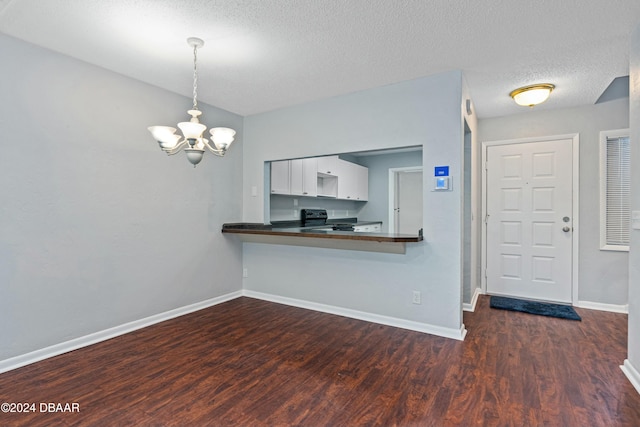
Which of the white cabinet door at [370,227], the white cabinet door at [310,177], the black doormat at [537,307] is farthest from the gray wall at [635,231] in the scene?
the white cabinet door at [310,177]

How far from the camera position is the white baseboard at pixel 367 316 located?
2.98 metres

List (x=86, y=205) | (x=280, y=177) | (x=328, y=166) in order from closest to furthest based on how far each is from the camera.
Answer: (x=86, y=205) < (x=280, y=177) < (x=328, y=166)

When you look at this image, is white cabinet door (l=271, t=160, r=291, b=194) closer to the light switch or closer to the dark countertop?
the dark countertop

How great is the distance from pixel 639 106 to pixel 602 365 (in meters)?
1.87

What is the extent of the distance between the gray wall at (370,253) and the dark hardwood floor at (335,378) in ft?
1.17

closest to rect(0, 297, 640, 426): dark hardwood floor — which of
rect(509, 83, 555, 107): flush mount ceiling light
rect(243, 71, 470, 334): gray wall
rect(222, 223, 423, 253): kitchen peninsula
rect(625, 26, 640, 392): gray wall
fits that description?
rect(625, 26, 640, 392): gray wall

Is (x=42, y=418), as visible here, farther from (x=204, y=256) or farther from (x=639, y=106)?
(x=639, y=106)

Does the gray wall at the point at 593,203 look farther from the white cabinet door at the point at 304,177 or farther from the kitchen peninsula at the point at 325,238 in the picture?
the white cabinet door at the point at 304,177

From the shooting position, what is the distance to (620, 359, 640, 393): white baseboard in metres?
2.11

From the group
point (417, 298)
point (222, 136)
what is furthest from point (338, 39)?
point (417, 298)

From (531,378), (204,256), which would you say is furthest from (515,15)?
(204,256)

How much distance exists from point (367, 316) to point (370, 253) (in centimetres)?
67

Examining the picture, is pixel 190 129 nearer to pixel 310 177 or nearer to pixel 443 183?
pixel 443 183

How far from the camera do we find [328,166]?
5.10 metres
